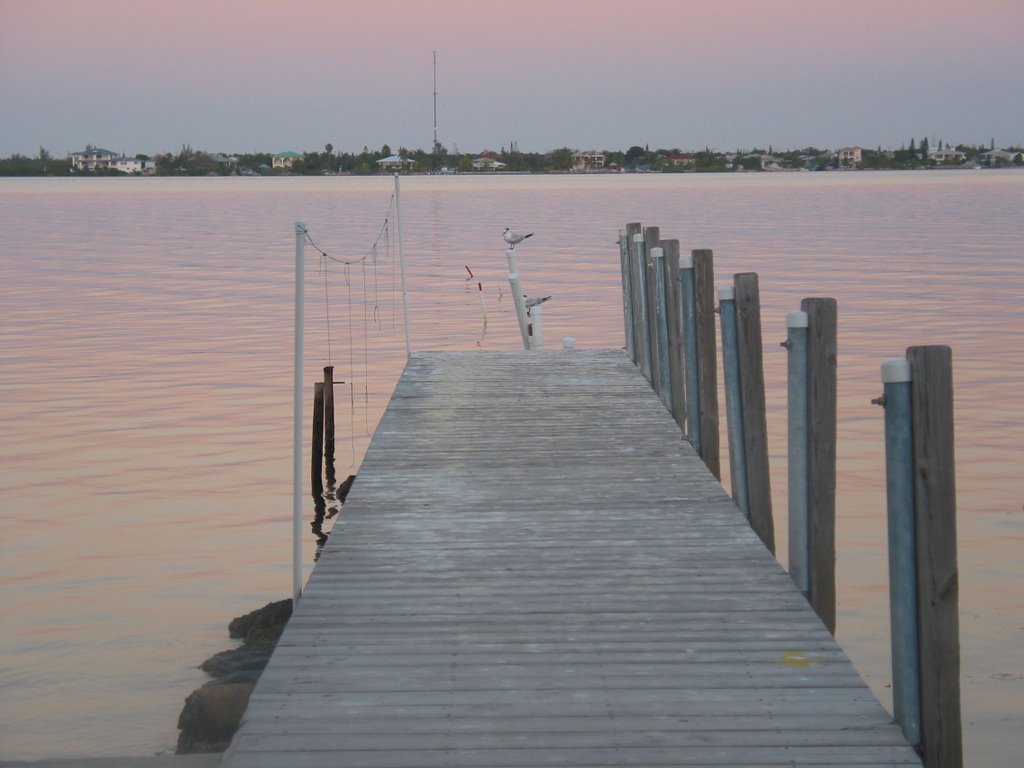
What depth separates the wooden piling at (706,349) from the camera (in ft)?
28.3

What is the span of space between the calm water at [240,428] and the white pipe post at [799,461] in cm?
171

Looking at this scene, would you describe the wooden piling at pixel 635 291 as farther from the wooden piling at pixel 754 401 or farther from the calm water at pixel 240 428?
the wooden piling at pixel 754 401

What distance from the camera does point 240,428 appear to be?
15461mm

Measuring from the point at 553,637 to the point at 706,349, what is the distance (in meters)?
3.57

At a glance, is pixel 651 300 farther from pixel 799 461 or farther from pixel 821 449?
pixel 821 449

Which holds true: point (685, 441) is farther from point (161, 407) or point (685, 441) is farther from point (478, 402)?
point (161, 407)

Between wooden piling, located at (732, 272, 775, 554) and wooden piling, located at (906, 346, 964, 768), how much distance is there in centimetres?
248

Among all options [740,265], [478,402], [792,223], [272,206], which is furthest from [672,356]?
[272,206]

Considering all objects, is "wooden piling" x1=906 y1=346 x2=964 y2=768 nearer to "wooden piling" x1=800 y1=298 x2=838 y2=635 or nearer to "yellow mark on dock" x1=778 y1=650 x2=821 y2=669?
"yellow mark on dock" x1=778 y1=650 x2=821 y2=669

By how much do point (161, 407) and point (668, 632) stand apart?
12238 mm

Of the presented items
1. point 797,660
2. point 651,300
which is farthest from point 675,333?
point 797,660

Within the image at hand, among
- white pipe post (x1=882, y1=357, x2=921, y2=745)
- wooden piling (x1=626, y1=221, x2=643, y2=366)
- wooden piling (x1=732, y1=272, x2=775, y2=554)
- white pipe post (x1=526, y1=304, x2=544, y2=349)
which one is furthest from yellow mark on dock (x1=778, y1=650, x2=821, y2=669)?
white pipe post (x1=526, y1=304, x2=544, y2=349)

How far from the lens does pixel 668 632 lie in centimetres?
553

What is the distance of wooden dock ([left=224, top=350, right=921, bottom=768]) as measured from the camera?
4.54 metres
